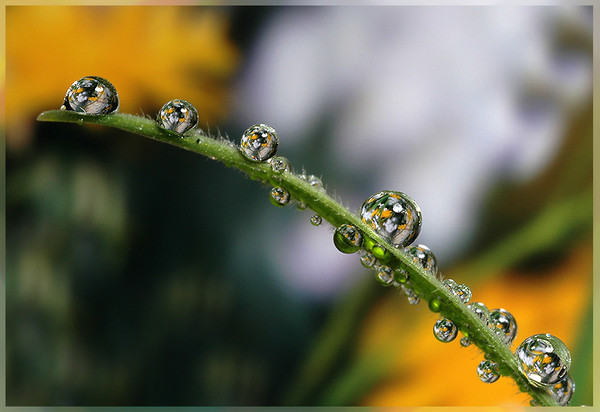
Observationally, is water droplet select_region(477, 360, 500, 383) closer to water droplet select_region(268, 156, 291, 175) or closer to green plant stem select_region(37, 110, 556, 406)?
green plant stem select_region(37, 110, 556, 406)

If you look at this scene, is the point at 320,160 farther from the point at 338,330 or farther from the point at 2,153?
the point at 2,153

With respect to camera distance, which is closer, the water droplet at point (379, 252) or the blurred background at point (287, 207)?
the water droplet at point (379, 252)

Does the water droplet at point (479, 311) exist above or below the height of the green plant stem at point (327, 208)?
below

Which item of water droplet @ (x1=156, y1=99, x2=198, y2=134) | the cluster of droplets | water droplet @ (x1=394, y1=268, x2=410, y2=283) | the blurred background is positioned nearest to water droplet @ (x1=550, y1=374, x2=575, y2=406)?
the cluster of droplets

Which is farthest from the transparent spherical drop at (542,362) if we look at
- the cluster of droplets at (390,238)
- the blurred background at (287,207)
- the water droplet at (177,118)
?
the blurred background at (287,207)

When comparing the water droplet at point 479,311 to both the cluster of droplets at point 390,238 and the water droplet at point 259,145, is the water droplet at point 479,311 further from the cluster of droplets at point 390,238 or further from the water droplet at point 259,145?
the water droplet at point 259,145

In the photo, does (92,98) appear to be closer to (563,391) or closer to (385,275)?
(385,275)

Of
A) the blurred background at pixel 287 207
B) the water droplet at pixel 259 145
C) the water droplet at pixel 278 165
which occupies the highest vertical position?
the water droplet at pixel 259 145
